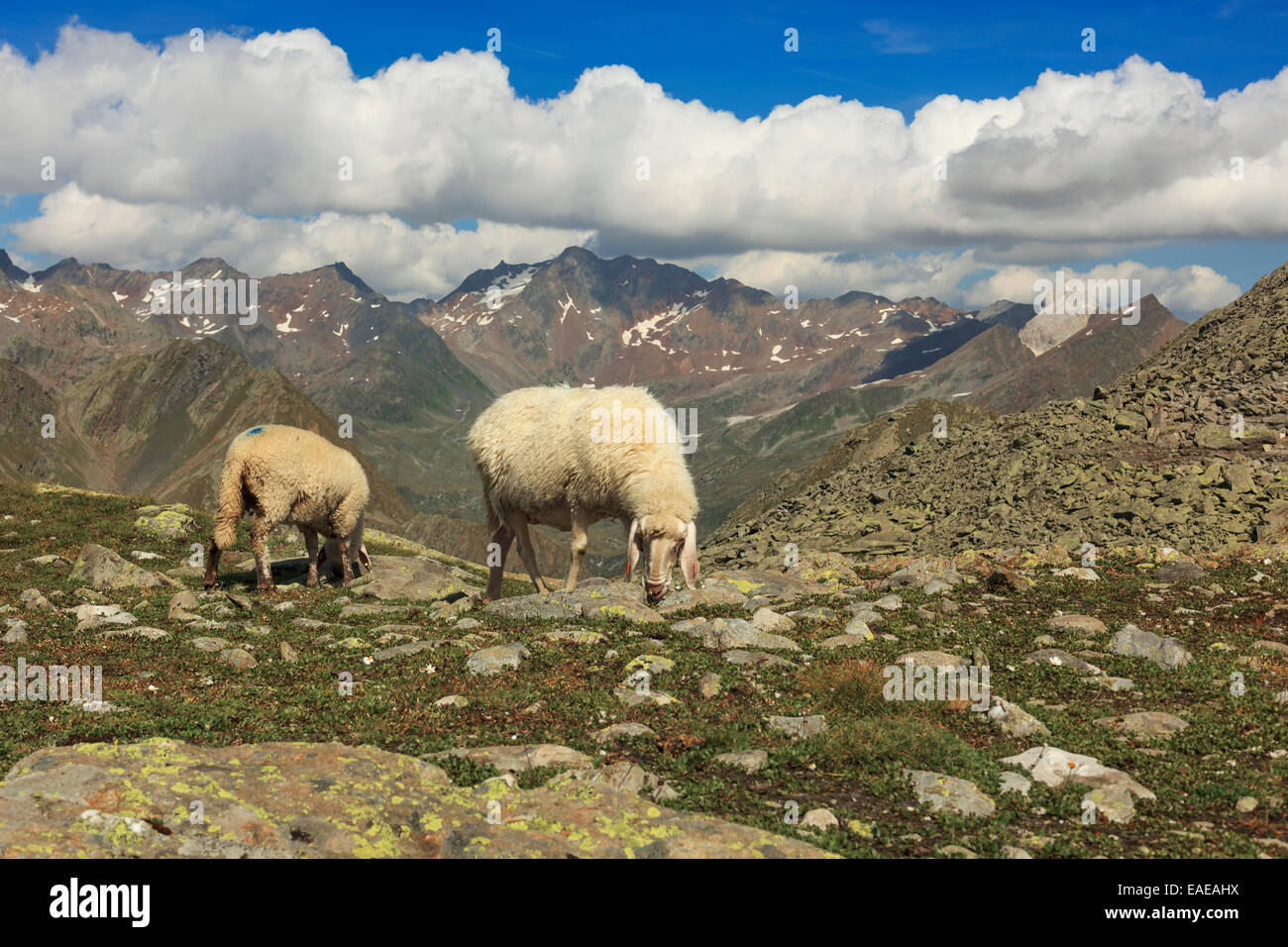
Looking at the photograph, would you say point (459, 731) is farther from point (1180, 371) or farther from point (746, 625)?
point (1180, 371)

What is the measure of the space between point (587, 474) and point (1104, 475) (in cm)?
2107

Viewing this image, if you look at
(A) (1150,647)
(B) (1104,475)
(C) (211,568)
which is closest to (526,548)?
(C) (211,568)

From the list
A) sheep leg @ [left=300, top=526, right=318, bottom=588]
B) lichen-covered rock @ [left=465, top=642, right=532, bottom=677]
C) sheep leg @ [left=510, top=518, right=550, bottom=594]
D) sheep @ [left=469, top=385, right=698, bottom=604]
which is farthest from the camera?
sheep leg @ [left=300, top=526, right=318, bottom=588]

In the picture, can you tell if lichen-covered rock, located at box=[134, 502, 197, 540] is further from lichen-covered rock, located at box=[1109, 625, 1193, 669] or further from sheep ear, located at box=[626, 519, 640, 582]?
lichen-covered rock, located at box=[1109, 625, 1193, 669]

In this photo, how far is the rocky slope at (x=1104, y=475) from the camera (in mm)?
28031

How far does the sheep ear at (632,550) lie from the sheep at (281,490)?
8731mm

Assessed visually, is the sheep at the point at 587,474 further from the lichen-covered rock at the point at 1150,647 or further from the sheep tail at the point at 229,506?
the lichen-covered rock at the point at 1150,647

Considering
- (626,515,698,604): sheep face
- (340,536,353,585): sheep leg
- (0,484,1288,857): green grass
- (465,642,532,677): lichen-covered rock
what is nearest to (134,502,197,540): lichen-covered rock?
(340,536,353,585): sheep leg

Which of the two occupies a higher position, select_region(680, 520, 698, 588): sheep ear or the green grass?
select_region(680, 520, 698, 588): sheep ear

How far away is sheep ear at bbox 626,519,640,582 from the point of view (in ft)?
60.7

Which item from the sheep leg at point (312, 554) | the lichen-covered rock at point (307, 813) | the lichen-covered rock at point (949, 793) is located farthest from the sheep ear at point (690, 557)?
the sheep leg at point (312, 554)

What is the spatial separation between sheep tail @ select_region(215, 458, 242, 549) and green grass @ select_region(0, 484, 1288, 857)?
2746mm

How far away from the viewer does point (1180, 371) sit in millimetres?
39625
